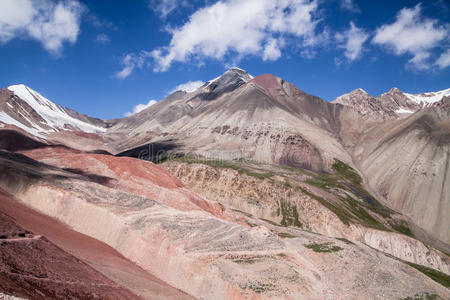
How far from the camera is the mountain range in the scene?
68.3 ft

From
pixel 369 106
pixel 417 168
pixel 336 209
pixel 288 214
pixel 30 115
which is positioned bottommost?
pixel 288 214

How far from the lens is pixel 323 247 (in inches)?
1116

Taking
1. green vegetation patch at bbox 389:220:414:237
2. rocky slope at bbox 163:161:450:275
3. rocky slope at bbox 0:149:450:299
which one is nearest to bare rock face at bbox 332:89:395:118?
green vegetation patch at bbox 389:220:414:237

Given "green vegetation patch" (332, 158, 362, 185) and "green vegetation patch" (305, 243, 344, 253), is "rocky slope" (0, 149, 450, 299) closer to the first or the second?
"green vegetation patch" (305, 243, 344, 253)

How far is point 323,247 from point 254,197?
3527 cm

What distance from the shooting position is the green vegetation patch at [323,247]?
2741 centimetres

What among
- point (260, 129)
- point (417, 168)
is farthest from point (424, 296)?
point (260, 129)

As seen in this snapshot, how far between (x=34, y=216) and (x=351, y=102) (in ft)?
653

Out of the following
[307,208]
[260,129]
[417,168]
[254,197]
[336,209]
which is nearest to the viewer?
[307,208]

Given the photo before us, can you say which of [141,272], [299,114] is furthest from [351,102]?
[141,272]

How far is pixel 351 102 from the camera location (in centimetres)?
19338

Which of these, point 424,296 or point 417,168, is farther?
point 417,168

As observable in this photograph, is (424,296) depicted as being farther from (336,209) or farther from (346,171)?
(346,171)

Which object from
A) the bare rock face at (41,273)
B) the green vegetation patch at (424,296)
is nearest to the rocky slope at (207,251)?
the green vegetation patch at (424,296)
